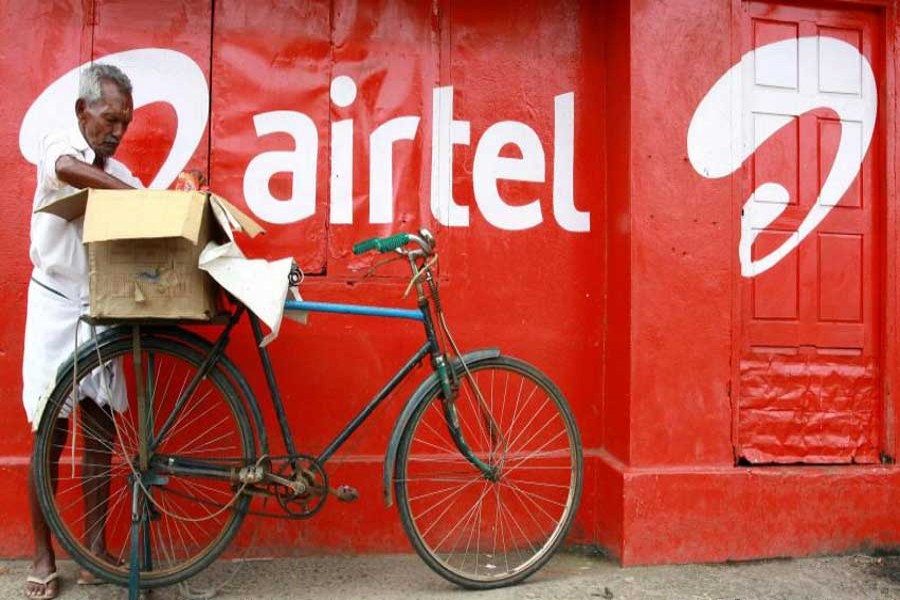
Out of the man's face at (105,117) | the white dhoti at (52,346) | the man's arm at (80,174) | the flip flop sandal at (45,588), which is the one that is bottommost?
the flip flop sandal at (45,588)

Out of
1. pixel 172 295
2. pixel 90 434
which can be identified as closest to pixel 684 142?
pixel 172 295

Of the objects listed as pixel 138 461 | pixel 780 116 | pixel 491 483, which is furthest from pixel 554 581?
pixel 780 116

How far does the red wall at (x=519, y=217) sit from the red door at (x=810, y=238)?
80 millimetres

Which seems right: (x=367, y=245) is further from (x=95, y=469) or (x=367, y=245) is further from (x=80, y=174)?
(x=95, y=469)

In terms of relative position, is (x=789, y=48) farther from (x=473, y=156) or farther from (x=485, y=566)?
(x=485, y=566)

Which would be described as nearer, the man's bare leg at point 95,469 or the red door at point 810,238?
the man's bare leg at point 95,469

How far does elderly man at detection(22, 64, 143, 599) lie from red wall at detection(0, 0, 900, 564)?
1.56 ft

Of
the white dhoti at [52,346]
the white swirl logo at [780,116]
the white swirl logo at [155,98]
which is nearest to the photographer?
the white dhoti at [52,346]

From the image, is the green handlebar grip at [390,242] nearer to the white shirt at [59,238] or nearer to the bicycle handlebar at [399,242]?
the bicycle handlebar at [399,242]

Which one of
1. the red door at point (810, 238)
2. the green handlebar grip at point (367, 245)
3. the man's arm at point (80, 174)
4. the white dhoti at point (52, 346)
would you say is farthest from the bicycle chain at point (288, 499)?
the red door at point (810, 238)

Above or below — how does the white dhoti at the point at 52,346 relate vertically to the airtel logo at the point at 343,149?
below

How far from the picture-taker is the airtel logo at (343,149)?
3.69m

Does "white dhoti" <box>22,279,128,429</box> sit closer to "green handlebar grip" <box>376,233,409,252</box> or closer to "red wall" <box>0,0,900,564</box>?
"red wall" <box>0,0,900,564</box>

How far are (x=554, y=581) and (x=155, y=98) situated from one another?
9.58ft
